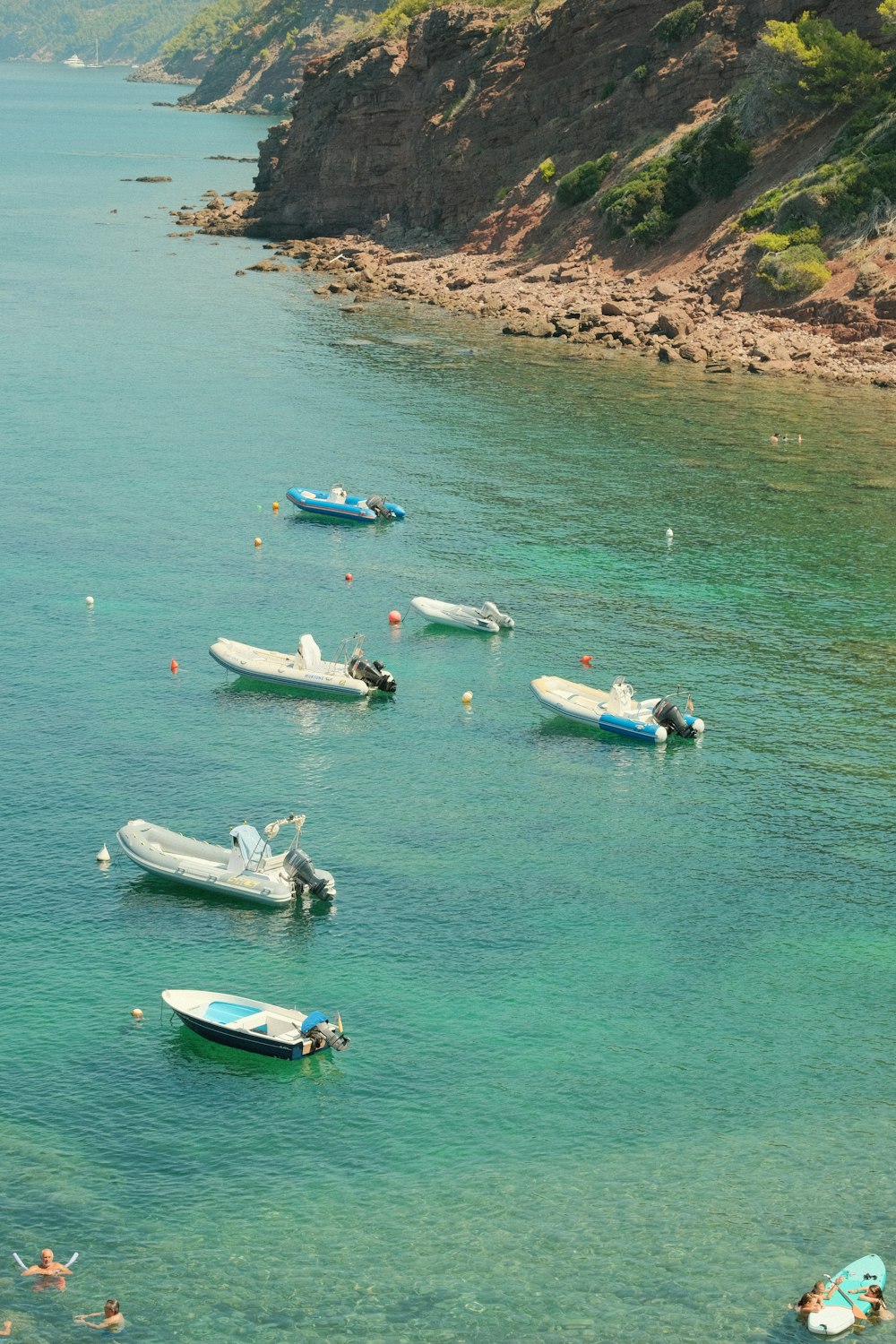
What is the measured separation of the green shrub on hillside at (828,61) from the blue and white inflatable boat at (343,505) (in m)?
65.8

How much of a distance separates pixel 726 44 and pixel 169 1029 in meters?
129

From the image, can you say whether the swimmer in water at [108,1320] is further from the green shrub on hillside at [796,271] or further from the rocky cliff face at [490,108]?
the rocky cliff face at [490,108]

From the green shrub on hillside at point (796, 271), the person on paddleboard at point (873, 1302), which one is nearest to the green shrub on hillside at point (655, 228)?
the green shrub on hillside at point (796, 271)

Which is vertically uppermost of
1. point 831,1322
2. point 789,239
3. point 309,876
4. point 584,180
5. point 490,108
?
point 490,108

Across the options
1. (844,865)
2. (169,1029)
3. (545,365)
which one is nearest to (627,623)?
(844,865)

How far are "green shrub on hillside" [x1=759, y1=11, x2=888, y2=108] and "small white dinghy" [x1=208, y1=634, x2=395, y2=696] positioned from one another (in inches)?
3425

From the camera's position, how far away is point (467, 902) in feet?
168

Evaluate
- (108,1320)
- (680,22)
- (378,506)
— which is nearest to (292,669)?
(378,506)

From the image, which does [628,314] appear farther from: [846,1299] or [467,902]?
[846,1299]

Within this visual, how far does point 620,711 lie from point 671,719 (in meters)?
2.22

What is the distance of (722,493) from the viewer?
316ft

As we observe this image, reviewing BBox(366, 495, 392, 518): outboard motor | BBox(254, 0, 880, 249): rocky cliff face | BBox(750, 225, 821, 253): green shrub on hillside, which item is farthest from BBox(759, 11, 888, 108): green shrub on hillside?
BBox(366, 495, 392, 518): outboard motor

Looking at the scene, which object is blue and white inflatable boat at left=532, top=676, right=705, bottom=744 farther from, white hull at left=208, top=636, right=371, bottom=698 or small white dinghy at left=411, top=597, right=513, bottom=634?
small white dinghy at left=411, top=597, right=513, bottom=634

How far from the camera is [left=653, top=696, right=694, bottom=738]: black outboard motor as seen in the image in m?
63.7
